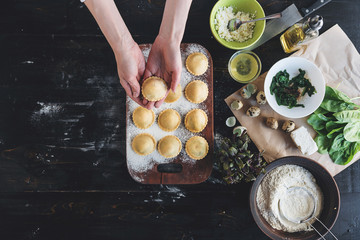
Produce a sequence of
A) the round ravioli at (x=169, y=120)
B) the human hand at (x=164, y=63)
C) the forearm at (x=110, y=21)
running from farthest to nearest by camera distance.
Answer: the round ravioli at (x=169, y=120) → the human hand at (x=164, y=63) → the forearm at (x=110, y=21)

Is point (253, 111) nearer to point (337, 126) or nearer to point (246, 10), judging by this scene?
point (337, 126)

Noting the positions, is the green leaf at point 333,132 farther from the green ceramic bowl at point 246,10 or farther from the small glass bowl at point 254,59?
the green ceramic bowl at point 246,10

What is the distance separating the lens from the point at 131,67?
84.2 inches

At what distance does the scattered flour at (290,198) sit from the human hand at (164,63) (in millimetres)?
1073

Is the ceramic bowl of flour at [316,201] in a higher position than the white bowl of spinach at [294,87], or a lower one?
lower

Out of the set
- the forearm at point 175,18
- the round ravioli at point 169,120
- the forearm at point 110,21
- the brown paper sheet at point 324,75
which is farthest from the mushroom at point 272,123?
the forearm at point 110,21

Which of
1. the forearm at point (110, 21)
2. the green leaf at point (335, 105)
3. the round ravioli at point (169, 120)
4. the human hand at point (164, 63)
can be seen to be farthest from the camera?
the round ravioli at point (169, 120)

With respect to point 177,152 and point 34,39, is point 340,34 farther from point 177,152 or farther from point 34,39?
point 34,39

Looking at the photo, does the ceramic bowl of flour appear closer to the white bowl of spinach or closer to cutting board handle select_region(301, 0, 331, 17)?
the white bowl of spinach

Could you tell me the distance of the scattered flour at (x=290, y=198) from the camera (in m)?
2.33

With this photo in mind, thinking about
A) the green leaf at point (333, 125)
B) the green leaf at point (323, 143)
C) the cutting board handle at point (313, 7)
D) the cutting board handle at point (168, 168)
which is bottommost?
the cutting board handle at point (168, 168)

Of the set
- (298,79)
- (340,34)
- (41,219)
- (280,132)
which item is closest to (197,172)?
(280,132)

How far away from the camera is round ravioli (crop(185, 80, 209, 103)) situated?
7.98 feet

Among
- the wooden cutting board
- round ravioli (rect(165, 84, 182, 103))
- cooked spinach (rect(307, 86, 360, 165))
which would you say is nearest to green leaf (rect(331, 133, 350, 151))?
cooked spinach (rect(307, 86, 360, 165))
